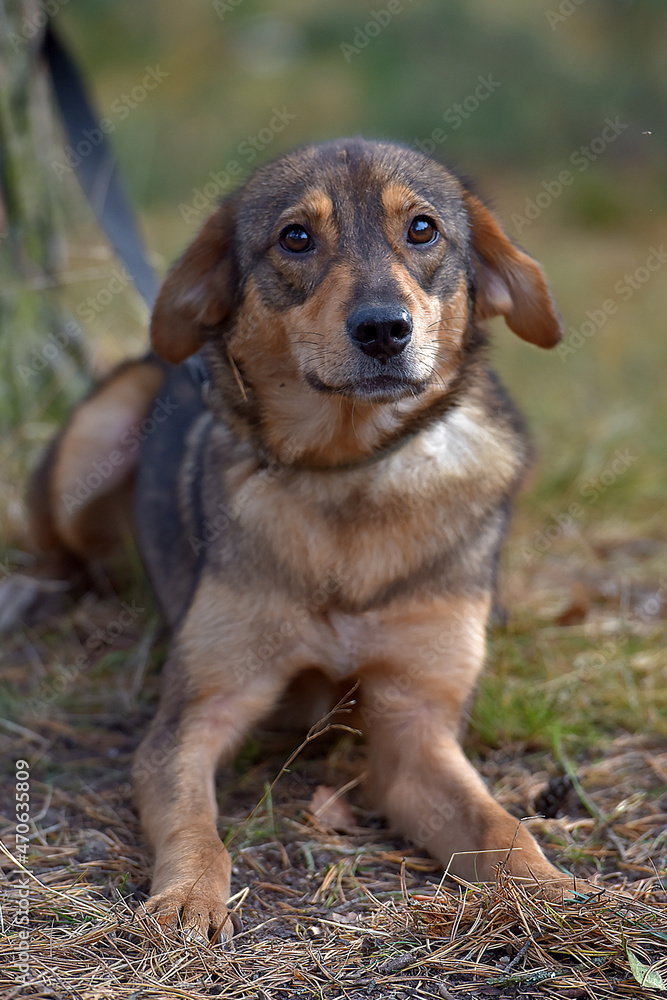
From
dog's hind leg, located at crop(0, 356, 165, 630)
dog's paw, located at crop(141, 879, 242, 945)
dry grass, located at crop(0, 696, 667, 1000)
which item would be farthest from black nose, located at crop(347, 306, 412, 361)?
dog's hind leg, located at crop(0, 356, 165, 630)

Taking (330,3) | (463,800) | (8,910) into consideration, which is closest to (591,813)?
(463,800)

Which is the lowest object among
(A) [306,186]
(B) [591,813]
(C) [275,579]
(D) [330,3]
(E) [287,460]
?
(B) [591,813]

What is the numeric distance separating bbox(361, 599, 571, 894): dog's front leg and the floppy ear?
38.8 inches

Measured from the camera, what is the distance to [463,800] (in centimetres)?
280

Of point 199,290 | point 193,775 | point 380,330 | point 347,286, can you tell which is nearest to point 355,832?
point 193,775

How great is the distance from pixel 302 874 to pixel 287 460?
124 cm

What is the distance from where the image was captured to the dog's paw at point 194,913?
7.57 ft

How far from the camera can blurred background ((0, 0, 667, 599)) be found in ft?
16.8

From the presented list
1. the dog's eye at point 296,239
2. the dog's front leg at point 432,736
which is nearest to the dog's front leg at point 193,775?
the dog's front leg at point 432,736

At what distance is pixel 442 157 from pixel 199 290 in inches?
40.5

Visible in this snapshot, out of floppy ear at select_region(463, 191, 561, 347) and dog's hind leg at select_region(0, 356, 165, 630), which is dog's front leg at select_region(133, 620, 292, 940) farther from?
dog's hind leg at select_region(0, 356, 165, 630)

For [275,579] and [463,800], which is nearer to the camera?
[463,800]

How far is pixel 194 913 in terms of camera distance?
7.70ft

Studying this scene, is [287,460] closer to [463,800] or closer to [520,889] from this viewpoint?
[463,800]
